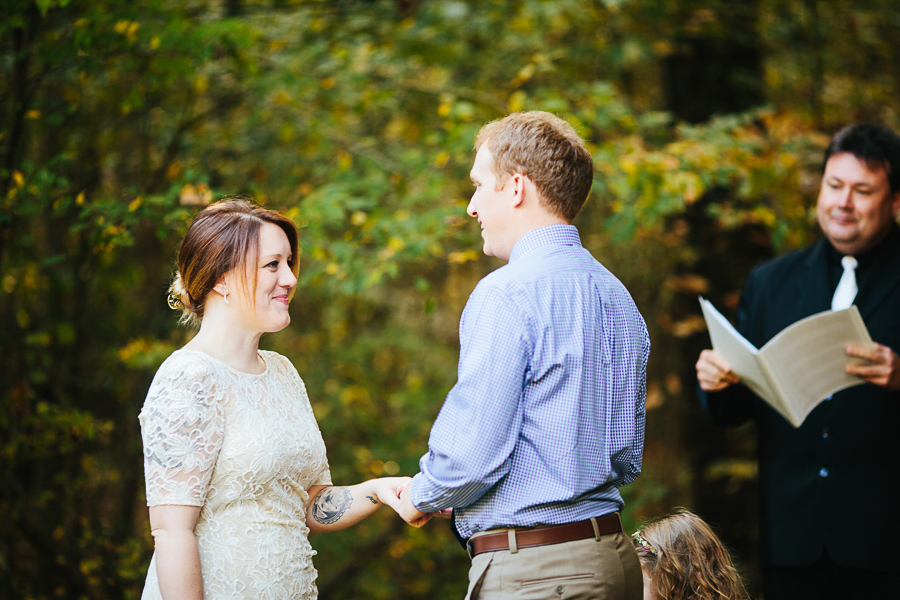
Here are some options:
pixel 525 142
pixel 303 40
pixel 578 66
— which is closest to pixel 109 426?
pixel 303 40

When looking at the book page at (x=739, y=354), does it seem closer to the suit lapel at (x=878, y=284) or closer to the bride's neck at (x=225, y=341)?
the suit lapel at (x=878, y=284)

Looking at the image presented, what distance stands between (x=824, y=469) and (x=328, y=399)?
4.19 meters

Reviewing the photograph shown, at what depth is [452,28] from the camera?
4.62 m

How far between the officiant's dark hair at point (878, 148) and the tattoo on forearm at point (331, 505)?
81.4 inches

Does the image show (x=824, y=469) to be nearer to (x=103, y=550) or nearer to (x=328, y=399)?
(x=103, y=550)

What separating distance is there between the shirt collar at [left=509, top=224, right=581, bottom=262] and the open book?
2.38 ft

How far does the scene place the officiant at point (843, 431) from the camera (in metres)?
2.45

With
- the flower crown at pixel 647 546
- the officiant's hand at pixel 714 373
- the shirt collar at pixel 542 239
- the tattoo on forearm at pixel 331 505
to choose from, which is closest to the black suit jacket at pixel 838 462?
the officiant's hand at pixel 714 373

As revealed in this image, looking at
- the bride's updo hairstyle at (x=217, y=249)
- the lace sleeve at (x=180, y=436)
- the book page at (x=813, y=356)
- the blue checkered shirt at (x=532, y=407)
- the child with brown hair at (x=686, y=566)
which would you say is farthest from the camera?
the book page at (x=813, y=356)

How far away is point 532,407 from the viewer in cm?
161

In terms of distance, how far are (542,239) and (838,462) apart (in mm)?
1522

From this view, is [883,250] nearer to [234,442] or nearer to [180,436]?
[234,442]

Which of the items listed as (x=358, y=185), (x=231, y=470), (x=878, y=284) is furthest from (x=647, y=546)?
(x=358, y=185)

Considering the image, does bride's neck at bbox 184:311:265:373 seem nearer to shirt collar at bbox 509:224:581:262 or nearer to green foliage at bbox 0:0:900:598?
shirt collar at bbox 509:224:581:262
